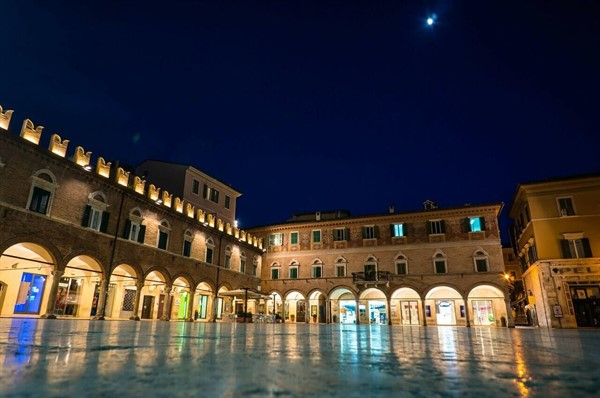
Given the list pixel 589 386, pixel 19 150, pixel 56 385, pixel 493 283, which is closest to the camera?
pixel 56 385

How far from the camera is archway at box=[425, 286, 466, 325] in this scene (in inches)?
1181

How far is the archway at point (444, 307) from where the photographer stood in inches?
1181

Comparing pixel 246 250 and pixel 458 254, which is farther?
pixel 246 250

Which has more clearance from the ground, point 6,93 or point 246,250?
point 6,93

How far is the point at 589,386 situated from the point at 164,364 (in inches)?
70.1

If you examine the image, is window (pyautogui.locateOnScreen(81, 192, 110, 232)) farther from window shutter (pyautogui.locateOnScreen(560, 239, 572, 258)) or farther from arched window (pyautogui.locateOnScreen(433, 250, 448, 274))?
window shutter (pyautogui.locateOnScreen(560, 239, 572, 258))

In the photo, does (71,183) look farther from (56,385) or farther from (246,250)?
(56,385)

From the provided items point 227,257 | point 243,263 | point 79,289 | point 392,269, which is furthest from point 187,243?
point 392,269

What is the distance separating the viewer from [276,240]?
3722cm

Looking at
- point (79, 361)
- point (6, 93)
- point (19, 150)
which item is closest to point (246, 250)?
point (19, 150)

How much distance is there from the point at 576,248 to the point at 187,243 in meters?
26.8

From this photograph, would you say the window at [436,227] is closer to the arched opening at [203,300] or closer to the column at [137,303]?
the arched opening at [203,300]

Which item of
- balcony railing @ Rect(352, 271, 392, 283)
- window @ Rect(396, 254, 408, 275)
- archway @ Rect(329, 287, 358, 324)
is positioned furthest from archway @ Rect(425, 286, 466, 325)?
archway @ Rect(329, 287, 358, 324)

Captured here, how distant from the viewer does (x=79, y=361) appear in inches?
68.9
